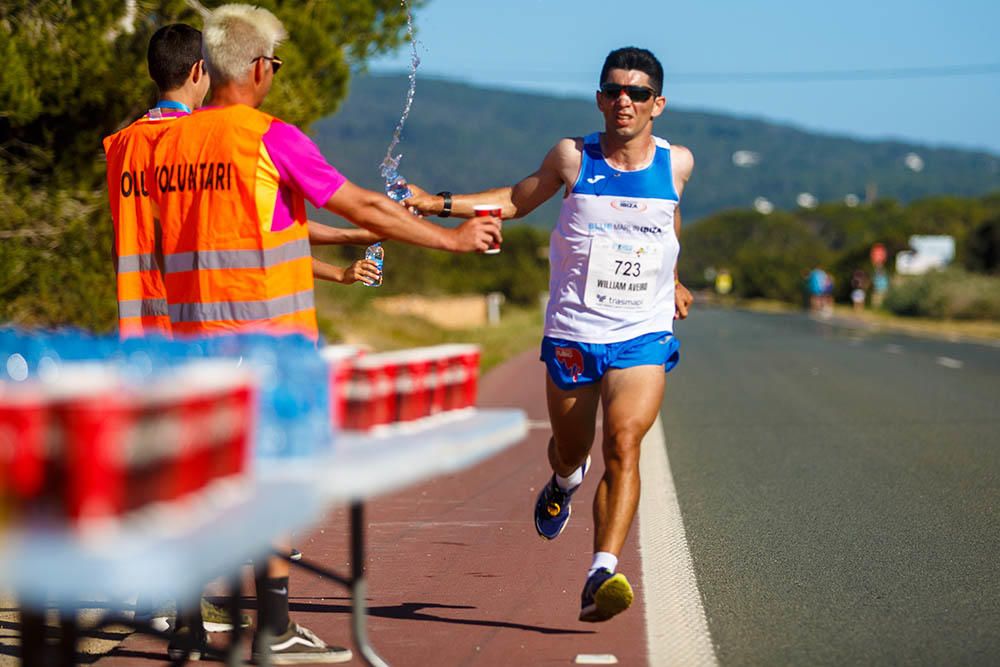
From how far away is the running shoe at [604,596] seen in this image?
5508mm

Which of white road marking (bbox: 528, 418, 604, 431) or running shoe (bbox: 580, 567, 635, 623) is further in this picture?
A: white road marking (bbox: 528, 418, 604, 431)

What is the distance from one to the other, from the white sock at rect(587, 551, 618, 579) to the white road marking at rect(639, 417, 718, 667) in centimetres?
Answer: 31

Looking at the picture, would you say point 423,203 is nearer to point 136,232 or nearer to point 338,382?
point 136,232

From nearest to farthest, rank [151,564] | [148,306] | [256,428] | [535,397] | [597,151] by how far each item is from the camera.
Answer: [151,564]
[256,428]
[148,306]
[597,151]
[535,397]

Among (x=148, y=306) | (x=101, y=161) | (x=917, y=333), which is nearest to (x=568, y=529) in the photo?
(x=148, y=306)

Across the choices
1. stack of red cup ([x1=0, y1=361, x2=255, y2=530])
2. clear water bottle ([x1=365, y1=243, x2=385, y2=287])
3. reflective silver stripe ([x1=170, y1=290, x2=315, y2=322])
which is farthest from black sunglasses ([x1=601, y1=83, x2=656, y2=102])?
stack of red cup ([x1=0, y1=361, x2=255, y2=530])

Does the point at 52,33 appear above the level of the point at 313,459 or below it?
above

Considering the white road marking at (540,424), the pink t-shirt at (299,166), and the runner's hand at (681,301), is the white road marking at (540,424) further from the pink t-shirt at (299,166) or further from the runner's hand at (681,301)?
the pink t-shirt at (299,166)

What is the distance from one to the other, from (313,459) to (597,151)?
298cm

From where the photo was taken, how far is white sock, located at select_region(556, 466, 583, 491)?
670 cm

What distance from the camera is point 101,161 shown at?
555 inches

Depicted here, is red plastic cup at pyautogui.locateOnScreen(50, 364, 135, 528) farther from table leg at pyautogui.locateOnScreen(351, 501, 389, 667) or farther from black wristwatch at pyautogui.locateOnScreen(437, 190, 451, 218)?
black wristwatch at pyautogui.locateOnScreen(437, 190, 451, 218)

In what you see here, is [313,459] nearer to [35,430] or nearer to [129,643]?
[35,430]

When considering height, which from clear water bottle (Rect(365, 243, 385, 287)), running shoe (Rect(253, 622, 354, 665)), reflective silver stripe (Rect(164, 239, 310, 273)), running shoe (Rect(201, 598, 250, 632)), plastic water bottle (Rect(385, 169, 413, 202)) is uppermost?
plastic water bottle (Rect(385, 169, 413, 202))
